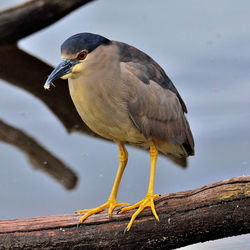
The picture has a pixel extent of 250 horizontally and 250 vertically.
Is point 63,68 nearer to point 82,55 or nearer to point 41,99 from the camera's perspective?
point 82,55

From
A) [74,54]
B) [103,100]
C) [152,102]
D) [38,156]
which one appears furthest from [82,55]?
[38,156]

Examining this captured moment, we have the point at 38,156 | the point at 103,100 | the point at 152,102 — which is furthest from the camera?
the point at 38,156

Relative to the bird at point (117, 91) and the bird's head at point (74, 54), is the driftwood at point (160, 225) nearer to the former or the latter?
the bird at point (117, 91)

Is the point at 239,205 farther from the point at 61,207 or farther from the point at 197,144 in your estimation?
the point at 197,144

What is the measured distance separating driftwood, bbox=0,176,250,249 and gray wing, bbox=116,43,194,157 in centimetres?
42

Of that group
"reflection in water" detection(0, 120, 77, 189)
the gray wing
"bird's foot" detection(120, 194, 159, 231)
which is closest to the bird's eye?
the gray wing

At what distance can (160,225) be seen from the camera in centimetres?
346

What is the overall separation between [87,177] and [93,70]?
2.04 metres

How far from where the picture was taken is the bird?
346 cm

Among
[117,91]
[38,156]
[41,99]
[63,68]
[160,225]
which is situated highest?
[63,68]

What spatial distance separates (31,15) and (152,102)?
366cm

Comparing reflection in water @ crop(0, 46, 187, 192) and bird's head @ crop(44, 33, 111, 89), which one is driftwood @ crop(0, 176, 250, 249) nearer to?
bird's head @ crop(44, 33, 111, 89)

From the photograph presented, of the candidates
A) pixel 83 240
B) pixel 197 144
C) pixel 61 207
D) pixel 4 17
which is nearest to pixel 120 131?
pixel 83 240

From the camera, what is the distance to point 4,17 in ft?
23.0
